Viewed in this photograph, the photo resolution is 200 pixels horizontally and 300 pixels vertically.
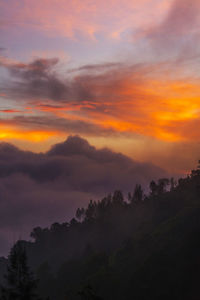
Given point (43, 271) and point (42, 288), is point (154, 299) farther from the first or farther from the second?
point (43, 271)

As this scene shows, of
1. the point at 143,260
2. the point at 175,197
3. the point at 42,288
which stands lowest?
the point at 42,288

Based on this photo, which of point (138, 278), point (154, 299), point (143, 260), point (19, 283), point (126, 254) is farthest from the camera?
point (126, 254)

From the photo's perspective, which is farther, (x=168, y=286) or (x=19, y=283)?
(x=168, y=286)

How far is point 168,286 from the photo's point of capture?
10362 cm

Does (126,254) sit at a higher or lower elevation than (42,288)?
higher

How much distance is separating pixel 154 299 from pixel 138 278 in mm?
15638

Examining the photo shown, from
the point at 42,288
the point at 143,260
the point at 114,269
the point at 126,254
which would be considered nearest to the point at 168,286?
the point at 143,260

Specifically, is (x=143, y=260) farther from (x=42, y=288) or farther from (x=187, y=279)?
(x=42, y=288)

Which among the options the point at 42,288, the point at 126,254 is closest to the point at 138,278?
the point at 126,254

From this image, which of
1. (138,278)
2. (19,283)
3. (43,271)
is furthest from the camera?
(43,271)

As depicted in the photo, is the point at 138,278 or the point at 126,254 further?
the point at 126,254

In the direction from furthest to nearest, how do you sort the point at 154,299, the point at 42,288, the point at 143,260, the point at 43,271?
the point at 43,271, the point at 42,288, the point at 143,260, the point at 154,299

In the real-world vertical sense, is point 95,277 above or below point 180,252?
below

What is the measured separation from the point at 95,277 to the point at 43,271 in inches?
2368
